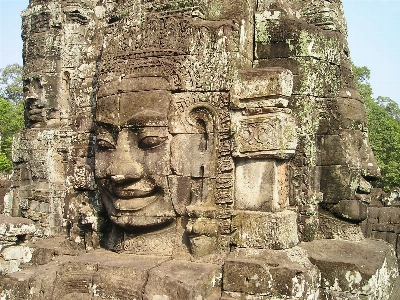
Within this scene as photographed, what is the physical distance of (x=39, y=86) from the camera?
507 inches

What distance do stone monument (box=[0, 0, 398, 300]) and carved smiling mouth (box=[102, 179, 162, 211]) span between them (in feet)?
0.04

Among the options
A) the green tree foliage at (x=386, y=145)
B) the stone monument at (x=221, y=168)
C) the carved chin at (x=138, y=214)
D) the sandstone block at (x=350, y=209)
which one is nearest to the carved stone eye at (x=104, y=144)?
the stone monument at (x=221, y=168)

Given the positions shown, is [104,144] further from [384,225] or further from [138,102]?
[384,225]

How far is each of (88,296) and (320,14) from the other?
14.1ft

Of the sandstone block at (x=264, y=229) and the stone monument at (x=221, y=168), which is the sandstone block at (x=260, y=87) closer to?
the stone monument at (x=221, y=168)

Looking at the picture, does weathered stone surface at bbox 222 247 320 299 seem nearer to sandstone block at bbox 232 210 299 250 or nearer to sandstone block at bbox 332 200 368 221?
sandstone block at bbox 232 210 299 250

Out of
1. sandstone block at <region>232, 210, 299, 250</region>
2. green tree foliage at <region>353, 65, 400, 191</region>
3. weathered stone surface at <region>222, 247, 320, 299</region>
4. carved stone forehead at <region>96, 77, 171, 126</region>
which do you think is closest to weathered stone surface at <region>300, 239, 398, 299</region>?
weathered stone surface at <region>222, 247, 320, 299</region>

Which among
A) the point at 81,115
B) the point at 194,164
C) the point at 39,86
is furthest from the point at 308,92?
the point at 39,86

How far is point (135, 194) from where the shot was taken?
4.68 metres

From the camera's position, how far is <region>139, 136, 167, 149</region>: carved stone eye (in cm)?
461

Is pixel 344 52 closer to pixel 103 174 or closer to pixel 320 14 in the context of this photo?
pixel 320 14

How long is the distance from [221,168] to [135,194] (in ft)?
A: 3.14

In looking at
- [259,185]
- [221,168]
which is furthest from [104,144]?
[259,185]

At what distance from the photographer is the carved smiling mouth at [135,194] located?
15.3 feet
